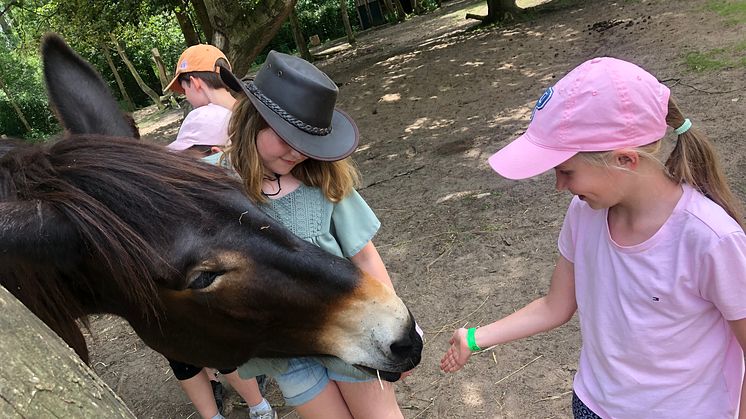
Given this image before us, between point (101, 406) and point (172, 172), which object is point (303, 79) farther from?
point (101, 406)

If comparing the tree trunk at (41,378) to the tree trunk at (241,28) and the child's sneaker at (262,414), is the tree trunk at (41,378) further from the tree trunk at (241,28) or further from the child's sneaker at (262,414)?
the tree trunk at (241,28)

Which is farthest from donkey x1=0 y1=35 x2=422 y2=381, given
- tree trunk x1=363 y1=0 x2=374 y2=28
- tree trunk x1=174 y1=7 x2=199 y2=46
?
tree trunk x1=363 y1=0 x2=374 y2=28

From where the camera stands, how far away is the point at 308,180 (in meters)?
1.83

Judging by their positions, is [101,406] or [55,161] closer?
[101,406]

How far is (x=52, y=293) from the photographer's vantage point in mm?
1558

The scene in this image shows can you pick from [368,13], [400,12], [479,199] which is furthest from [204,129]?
[368,13]

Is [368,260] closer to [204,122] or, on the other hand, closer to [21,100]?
[204,122]

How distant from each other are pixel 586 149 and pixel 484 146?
4.80 m

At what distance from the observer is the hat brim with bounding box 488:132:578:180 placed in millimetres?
1339

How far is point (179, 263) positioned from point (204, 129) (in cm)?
127

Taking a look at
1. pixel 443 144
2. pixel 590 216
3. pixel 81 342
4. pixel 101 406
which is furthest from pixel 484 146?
pixel 101 406

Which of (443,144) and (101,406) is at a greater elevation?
(101,406)

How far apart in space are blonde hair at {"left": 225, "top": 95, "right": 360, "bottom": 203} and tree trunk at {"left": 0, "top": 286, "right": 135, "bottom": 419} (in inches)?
37.7

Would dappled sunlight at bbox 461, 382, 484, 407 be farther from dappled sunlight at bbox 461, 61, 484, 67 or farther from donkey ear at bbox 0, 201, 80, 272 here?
dappled sunlight at bbox 461, 61, 484, 67
